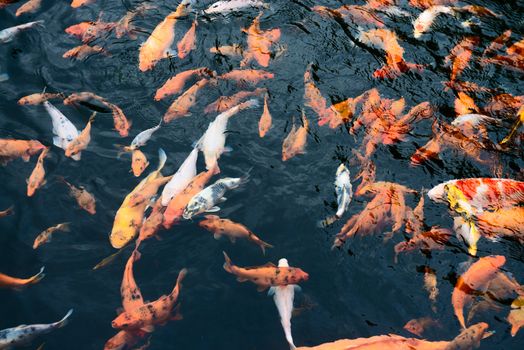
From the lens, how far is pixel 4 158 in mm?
5535

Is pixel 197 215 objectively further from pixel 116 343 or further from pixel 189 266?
pixel 116 343

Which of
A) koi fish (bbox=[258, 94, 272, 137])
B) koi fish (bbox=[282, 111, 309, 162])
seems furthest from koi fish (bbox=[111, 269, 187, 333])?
koi fish (bbox=[258, 94, 272, 137])

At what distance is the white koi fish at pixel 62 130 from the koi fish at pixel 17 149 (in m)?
0.25

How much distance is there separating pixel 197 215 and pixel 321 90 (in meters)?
Answer: 2.27

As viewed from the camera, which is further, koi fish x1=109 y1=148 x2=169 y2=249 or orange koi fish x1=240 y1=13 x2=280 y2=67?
orange koi fish x1=240 y1=13 x2=280 y2=67

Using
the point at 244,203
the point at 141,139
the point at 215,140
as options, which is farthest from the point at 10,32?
the point at 244,203

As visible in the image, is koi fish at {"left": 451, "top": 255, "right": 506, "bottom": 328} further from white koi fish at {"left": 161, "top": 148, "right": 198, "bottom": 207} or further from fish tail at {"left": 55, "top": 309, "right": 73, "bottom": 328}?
fish tail at {"left": 55, "top": 309, "right": 73, "bottom": 328}

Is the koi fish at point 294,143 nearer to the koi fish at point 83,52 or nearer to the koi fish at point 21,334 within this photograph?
the koi fish at point 83,52

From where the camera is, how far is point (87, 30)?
673cm

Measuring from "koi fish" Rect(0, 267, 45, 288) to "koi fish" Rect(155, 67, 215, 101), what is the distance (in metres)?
2.46

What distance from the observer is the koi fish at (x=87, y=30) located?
6723mm

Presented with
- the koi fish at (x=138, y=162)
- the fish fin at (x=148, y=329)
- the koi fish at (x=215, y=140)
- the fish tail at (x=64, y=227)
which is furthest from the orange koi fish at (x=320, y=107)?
the fish tail at (x=64, y=227)

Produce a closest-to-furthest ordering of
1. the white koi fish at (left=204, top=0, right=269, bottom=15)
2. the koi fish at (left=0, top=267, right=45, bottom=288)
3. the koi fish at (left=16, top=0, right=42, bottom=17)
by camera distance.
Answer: the koi fish at (left=0, top=267, right=45, bottom=288)
the white koi fish at (left=204, top=0, right=269, bottom=15)
the koi fish at (left=16, top=0, right=42, bottom=17)

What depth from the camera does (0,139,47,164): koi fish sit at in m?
5.52
